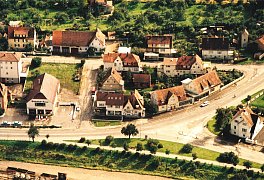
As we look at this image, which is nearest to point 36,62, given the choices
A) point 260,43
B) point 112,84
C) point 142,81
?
point 112,84

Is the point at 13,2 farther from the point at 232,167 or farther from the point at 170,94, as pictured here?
the point at 232,167

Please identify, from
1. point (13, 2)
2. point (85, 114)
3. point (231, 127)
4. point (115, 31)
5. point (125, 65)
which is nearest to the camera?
point (231, 127)

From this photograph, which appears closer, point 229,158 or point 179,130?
point 229,158

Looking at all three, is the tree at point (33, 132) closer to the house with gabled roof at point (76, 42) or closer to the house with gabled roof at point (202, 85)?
the house with gabled roof at point (202, 85)

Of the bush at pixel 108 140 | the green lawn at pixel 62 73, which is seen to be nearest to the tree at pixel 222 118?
the bush at pixel 108 140

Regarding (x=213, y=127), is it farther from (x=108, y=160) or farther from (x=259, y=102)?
(x=108, y=160)

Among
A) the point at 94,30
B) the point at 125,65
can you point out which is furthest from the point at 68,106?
the point at 94,30

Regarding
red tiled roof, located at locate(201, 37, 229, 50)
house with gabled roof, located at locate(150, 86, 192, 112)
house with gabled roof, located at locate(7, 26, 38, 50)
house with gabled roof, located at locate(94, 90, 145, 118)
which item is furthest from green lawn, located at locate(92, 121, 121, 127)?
house with gabled roof, located at locate(7, 26, 38, 50)
